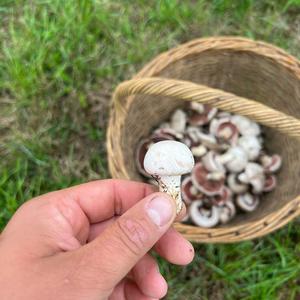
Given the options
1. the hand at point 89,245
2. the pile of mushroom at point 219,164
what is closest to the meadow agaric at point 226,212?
the pile of mushroom at point 219,164

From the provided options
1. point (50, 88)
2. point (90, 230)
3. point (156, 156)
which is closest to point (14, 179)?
point (50, 88)

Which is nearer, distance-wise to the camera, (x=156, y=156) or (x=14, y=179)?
(x=156, y=156)

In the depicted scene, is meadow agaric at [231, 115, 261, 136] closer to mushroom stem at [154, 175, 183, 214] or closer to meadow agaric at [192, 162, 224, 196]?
meadow agaric at [192, 162, 224, 196]

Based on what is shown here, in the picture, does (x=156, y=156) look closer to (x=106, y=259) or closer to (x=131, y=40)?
(x=106, y=259)

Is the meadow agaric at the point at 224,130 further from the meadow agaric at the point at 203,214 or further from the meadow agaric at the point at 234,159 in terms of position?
the meadow agaric at the point at 203,214

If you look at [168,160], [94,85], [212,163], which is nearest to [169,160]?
[168,160]

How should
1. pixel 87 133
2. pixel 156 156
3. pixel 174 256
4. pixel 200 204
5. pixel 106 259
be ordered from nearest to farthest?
pixel 106 259, pixel 156 156, pixel 174 256, pixel 200 204, pixel 87 133

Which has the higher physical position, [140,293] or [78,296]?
[78,296]

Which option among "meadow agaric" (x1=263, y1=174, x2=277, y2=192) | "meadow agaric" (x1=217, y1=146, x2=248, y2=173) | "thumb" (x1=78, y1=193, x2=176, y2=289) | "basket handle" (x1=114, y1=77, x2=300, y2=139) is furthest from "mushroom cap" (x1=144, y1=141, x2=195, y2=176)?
"meadow agaric" (x1=263, y1=174, x2=277, y2=192)
